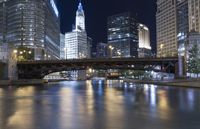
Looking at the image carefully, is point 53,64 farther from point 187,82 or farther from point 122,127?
point 122,127

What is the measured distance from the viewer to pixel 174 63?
4641 inches

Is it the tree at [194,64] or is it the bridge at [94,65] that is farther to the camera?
the tree at [194,64]

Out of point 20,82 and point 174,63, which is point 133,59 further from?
point 20,82

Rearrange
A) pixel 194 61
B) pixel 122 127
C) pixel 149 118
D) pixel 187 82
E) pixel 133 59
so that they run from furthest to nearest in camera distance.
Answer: pixel 194 61, pixel 133 59, pixel 187 82, pixel 149 118, pixel 122 127

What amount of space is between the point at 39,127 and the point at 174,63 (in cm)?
10335

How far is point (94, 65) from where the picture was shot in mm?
132125

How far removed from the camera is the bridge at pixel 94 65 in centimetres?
11894

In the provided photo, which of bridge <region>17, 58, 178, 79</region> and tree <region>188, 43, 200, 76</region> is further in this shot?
tree <region>188, 43, 200, 76</region>

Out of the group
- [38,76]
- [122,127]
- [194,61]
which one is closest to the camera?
[122,127]

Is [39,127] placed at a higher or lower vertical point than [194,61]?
lower

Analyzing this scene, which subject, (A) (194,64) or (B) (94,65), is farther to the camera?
(B) (94,65)

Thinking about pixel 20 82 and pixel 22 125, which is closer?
pixel 22 125

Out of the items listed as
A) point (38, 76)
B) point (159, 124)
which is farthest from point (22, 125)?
point (38, 76)

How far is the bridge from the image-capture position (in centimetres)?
11894
